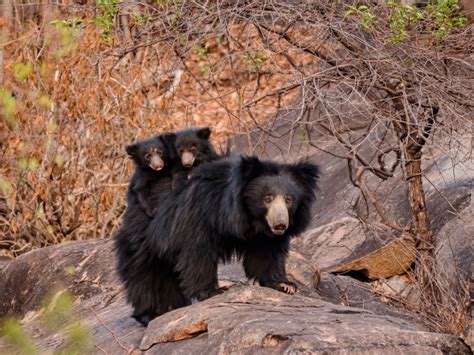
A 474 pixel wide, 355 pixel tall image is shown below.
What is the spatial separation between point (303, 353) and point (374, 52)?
297 centimetres

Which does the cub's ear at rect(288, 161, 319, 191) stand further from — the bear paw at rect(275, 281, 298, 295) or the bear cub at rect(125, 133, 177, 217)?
the bear cub at rect(125, 133, 177, 217)

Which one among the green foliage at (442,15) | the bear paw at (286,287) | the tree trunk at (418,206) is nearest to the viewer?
the bear paw at (286,287)

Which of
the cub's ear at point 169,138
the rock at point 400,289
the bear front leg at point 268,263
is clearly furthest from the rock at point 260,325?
the cub's ear at point 169,138

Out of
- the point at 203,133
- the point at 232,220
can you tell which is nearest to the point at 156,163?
the point at 203,133

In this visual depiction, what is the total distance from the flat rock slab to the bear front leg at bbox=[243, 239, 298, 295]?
0.18m

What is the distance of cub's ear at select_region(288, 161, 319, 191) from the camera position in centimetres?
530

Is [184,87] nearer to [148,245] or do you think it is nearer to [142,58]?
[142,58]

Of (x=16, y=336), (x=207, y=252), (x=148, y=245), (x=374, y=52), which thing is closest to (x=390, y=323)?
(x=207, y=252)

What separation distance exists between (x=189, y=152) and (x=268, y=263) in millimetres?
815

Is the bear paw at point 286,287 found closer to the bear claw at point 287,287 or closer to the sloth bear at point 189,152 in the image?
the bear claw at point 287,287

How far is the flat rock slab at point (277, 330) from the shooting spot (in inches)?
169

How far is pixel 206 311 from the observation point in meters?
5.04

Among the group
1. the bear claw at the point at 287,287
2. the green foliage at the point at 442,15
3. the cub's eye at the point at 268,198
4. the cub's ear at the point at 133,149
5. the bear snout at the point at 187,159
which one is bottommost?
the bear claw at the point at 287,287

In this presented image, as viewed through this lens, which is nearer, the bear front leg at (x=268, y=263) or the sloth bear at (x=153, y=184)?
the bear front leg at (x=268, y=263)
